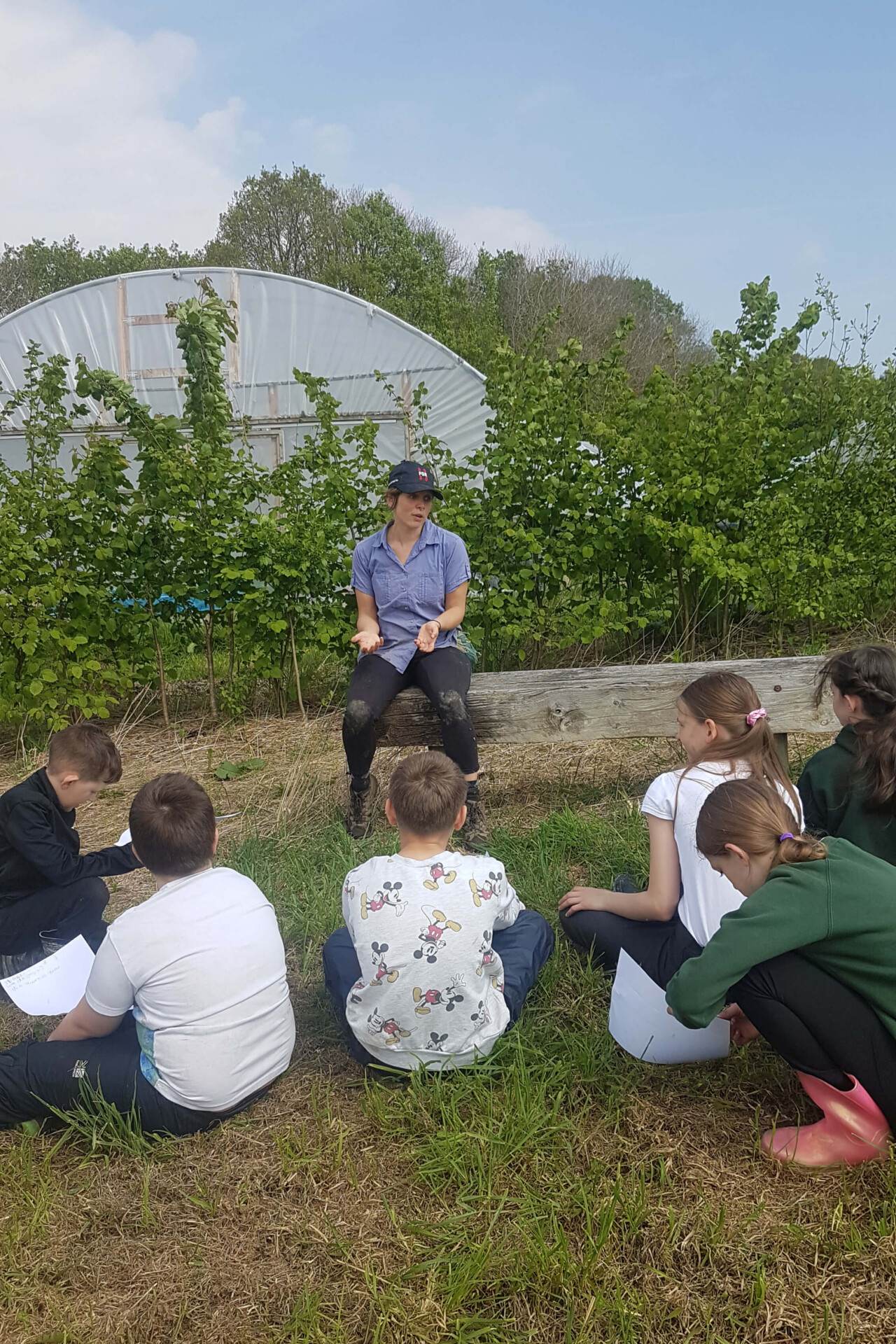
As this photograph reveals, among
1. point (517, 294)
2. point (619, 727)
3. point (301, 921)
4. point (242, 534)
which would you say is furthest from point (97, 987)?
point (517, 294)

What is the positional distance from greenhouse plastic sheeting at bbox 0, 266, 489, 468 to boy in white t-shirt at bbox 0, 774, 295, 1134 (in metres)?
9.56

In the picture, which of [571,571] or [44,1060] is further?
[571,571]

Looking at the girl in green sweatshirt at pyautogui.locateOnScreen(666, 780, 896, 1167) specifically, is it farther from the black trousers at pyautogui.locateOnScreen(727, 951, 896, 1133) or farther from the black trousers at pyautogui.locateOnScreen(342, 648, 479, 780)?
the black trousers at pyautogui.locateOnScreen(342, 648, 479, 780)

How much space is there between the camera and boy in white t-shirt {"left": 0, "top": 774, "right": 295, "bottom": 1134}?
6.89 ft

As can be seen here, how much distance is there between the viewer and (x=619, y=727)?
13.7 feet

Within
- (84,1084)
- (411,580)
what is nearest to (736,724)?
(84,1084)

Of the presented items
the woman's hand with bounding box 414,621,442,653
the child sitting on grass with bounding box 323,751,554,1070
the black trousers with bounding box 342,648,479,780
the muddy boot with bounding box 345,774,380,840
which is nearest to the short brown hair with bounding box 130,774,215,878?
the child sitting on grass with bounding box 323,751,554,1070

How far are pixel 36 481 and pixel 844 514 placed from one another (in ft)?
15.8

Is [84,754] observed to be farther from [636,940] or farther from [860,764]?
[860,764]

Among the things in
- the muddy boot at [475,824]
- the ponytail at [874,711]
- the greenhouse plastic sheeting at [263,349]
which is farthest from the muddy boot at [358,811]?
the greenhouse plastic sheeting at [263,349]

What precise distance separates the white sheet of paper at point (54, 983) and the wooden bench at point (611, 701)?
1.94 metres

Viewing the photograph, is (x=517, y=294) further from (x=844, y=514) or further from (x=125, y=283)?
(x=844, y=514)

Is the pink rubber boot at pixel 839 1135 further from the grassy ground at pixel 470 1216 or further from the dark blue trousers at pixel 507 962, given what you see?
the dark blue trousers at pixel 507 962

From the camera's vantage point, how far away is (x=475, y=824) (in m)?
3.97
